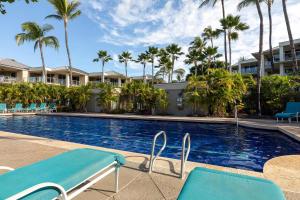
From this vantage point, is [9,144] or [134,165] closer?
[134,165]

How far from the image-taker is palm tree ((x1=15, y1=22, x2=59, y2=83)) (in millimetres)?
25739

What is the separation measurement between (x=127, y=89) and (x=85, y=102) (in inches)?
213

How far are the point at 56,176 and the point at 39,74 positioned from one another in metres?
37.7

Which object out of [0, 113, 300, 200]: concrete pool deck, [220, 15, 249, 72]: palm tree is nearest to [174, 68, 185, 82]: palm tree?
[220, 15, 249, 72]: palm tree

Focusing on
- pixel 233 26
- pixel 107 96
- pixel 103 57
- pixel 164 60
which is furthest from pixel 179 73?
pixel 107 96

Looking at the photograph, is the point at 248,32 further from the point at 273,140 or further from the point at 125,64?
the point at 125,64

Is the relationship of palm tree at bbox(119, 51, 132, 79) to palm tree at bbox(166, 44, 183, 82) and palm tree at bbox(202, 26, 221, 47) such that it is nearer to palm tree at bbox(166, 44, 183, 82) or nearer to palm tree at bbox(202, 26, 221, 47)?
palm tree at bbox(166, 44, 183, 82)

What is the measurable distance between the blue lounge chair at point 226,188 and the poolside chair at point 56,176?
1.09 meters

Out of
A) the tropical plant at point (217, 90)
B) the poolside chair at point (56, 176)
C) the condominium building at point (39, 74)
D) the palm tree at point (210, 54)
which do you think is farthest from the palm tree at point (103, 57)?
the poolside chair at point (56, 176)

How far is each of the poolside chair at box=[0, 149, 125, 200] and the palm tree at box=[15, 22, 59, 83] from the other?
28404 mm

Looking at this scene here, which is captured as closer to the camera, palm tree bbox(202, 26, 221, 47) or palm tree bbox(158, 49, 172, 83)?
palm tree bbox(202, 26, 221, 47)

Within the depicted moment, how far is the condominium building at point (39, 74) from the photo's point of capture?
29.0m

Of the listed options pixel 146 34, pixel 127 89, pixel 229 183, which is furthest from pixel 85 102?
pixel 229 183

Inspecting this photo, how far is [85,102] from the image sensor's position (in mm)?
20266
